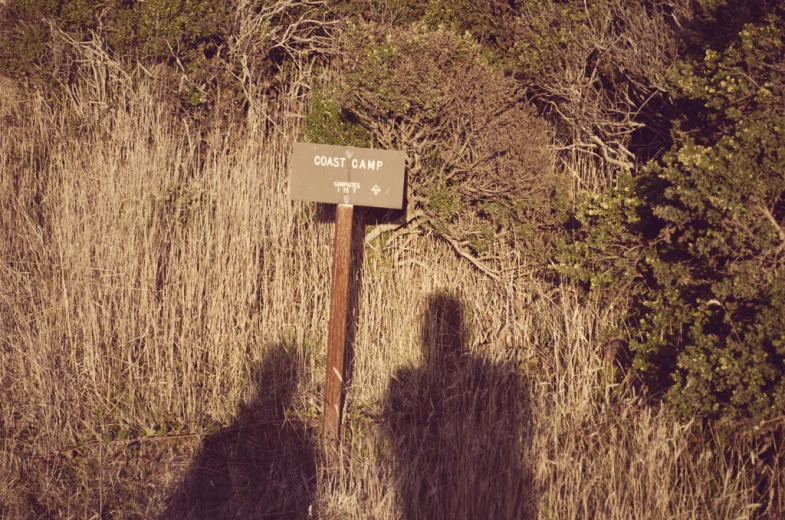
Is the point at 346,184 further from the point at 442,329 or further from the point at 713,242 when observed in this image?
the point at 713,242

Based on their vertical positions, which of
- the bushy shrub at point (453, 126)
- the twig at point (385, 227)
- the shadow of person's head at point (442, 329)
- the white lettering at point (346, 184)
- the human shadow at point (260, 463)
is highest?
the bushy shrub at point (453, 126)

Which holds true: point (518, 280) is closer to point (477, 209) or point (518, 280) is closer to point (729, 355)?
point (477, 209)

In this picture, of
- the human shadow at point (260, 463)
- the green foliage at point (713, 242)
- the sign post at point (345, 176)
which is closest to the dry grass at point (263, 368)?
the human shadow at point (260, 463)

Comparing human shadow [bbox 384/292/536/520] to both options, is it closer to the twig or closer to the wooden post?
the wooden post

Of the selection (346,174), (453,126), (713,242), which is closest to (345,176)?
(346,174)

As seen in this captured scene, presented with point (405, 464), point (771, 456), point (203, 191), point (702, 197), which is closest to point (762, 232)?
point (702, 197)

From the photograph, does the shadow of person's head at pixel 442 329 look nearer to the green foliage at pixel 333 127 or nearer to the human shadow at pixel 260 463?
the human shadow at pixel 260 463

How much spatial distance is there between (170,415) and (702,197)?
9.42 feet

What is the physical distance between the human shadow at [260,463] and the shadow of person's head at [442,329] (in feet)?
2.46

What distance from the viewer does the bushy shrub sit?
12.7ft

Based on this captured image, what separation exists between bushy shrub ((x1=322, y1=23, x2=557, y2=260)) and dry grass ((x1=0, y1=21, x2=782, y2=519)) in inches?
12.8

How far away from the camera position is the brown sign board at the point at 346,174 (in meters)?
3.37

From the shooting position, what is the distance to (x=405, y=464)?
3264 mm

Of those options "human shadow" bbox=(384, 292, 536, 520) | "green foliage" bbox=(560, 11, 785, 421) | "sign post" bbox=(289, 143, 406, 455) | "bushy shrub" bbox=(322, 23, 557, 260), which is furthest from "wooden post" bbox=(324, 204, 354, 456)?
"green foliage" bbox=(560, 11, 785, 421)
